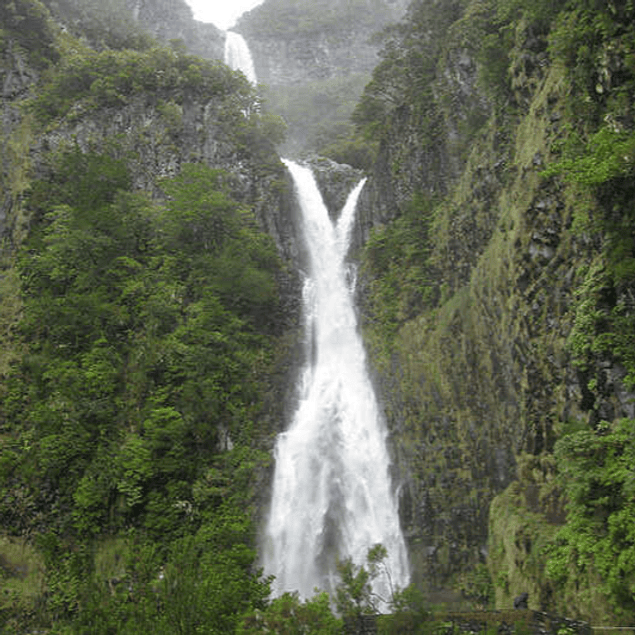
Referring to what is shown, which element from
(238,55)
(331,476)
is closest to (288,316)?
(331,476)

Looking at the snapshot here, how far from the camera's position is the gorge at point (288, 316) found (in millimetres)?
8391

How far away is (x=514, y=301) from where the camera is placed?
11.9m

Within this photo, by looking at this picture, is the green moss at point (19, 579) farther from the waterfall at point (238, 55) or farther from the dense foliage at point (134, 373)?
the waterfall at point (238, 55)

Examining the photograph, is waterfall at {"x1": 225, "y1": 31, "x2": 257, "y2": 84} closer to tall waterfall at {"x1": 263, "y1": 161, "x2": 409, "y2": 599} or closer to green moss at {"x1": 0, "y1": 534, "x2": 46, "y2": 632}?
tall waterfall at {"x1": 263, "y1": 161, "x2": 409, "y2": 599}

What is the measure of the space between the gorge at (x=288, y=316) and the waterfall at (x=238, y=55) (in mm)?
31024

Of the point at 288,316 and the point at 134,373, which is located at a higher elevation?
the point at 288,316

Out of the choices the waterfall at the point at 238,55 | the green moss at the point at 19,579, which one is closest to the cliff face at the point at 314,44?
the waterfall at the point at 238,55

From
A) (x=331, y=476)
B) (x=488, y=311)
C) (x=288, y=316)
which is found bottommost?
(x=331, y=476)

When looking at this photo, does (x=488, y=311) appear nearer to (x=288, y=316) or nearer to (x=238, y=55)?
(x=288, y=316)

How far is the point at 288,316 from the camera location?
72.7 feet

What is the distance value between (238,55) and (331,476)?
57.3m

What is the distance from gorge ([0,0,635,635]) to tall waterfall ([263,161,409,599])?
431 mm

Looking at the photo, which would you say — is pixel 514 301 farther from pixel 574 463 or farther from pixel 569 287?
pixel 574 463

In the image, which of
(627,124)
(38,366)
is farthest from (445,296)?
(38,366)
